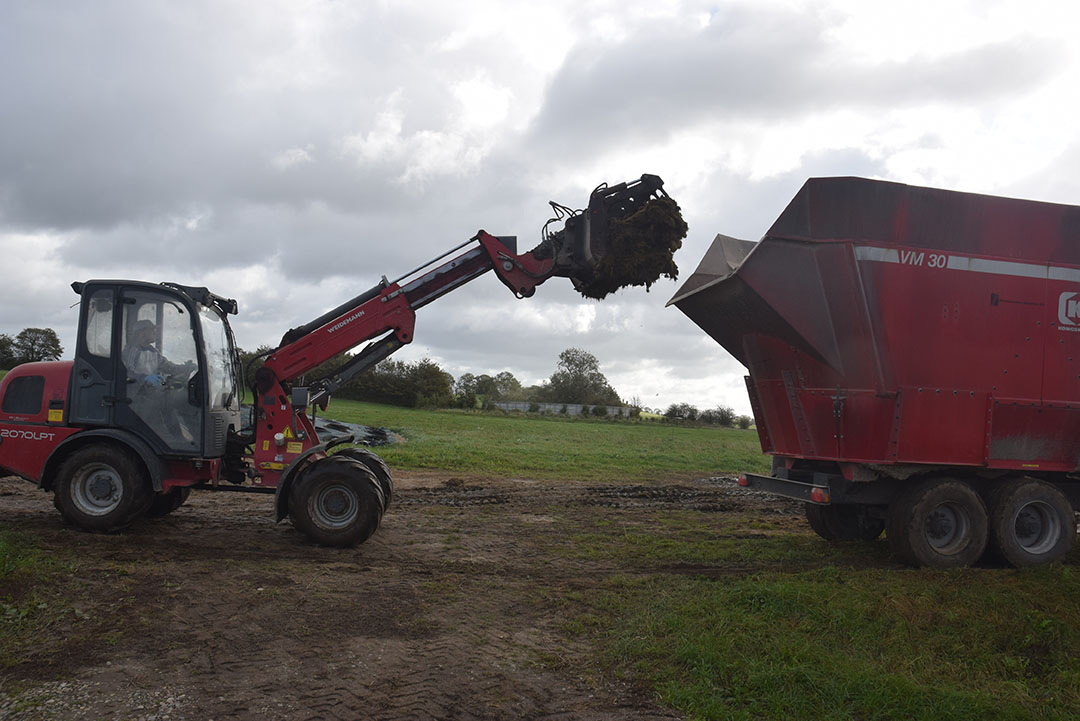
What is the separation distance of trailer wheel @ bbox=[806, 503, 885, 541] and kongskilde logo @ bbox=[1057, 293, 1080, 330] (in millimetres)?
3284

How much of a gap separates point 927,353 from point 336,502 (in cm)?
685

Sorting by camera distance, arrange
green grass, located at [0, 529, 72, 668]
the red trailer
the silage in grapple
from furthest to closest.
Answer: the silage in grapple, the red trailer, green grass, located at [0, 529, 72, 668]

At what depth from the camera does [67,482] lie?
8.12m

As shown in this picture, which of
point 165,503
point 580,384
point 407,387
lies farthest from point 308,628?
point 580,384

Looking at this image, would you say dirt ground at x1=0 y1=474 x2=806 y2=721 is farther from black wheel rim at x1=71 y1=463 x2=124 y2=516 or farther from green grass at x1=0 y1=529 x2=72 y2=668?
Answer: black wheel rim at x1=71 y1=463 x2=124 y2=516

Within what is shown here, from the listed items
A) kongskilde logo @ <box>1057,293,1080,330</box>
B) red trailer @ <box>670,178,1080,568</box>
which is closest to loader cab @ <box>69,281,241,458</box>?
red trailer @ <box>670,178,1080,568</box>

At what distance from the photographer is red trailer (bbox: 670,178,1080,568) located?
26.1ft

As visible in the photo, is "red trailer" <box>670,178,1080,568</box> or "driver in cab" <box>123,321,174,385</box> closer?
"red trailer" <box>670,178,1080,568</box>

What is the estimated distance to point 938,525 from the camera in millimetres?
8266

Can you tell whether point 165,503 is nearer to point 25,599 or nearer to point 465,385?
point 25,599

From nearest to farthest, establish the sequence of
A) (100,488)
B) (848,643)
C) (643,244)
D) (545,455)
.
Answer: (848,643) < (100,488) < (643,244) < (545,455)

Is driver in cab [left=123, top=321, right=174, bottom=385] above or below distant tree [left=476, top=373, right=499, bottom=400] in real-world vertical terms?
below

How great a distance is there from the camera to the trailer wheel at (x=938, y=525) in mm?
8031

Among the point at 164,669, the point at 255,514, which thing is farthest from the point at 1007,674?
the point at 255,514
